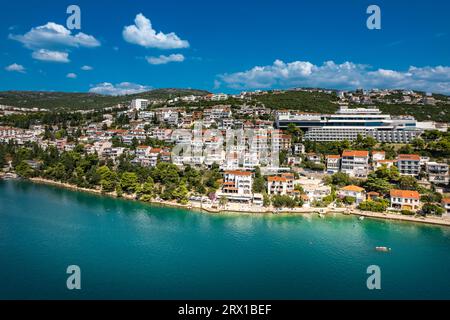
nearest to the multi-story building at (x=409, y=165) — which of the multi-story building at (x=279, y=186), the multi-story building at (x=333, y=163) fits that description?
the multi-story building at (x=333, y=163)

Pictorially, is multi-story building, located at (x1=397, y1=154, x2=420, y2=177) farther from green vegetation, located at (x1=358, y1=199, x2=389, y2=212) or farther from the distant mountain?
the distant mountain

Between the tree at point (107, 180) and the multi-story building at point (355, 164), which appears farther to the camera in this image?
the multi-story building at point (355, 164)

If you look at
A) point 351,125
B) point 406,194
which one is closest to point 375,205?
point 406,194

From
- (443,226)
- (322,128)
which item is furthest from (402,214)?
(322,128)

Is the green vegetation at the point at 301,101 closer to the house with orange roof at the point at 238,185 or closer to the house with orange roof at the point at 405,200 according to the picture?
the house with orange roof at the point at 238,185

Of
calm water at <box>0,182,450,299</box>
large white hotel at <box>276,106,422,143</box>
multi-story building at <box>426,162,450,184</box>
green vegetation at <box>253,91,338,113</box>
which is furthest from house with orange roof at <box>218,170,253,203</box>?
green vegetation at <box>253,91,338,113</box>

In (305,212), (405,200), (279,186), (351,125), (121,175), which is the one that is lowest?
(305,212)

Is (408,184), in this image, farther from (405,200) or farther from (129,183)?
(129,183)

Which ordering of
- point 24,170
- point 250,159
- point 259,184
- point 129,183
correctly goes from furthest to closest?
point 24,170 < point 250,159 < point 129,183 < point 259,184
